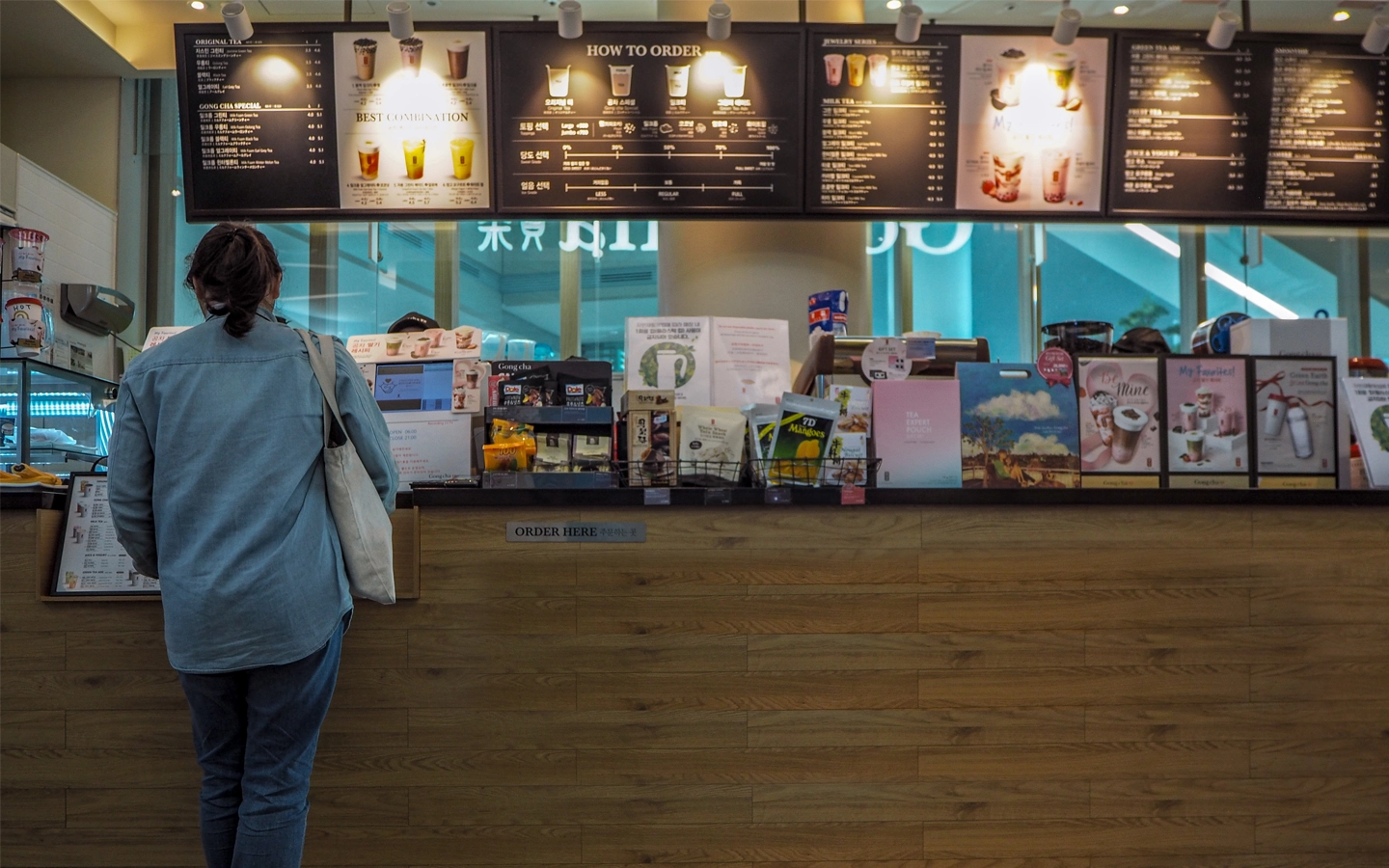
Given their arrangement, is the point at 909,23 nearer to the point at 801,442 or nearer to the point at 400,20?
the point at 400,20

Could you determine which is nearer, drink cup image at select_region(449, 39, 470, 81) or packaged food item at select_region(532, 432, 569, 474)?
packaged food item at select_region(532, 432, 569, 474)

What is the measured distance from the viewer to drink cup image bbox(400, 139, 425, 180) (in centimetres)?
370

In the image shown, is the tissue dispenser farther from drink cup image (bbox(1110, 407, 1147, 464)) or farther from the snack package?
drink cup image (bbox(1110, 407, 1147, 464))

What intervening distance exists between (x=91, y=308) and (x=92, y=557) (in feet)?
7.26

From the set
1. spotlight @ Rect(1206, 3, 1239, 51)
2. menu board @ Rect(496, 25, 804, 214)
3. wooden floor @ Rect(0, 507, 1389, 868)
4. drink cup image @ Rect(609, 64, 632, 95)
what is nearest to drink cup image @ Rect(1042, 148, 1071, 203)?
spotlight @ Rect(1206, 3, 1239, 51)

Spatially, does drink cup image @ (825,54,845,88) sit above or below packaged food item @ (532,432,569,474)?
above

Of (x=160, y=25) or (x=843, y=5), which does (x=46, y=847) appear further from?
(x=160, y=25)

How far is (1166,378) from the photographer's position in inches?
106

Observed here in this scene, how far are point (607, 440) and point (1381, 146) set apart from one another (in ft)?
10.6

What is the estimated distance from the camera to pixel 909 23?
11.7 feet

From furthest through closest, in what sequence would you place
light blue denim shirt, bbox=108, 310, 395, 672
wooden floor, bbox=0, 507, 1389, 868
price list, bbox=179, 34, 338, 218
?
price list, bbox=179, 34, 338, 218
wooden floor, bbox=0, 507, 1389, 868
light blue denim shirt, bbox=108, 310, 395, 672

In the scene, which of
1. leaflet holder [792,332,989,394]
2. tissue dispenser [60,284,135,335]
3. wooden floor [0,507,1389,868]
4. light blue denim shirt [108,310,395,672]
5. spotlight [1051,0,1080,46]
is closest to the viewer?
light blue denim shirt [108,310,395,672]

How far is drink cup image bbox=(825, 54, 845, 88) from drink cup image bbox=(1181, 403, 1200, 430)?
1772mm

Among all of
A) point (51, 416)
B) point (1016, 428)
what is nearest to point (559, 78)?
point (1016, 428)
